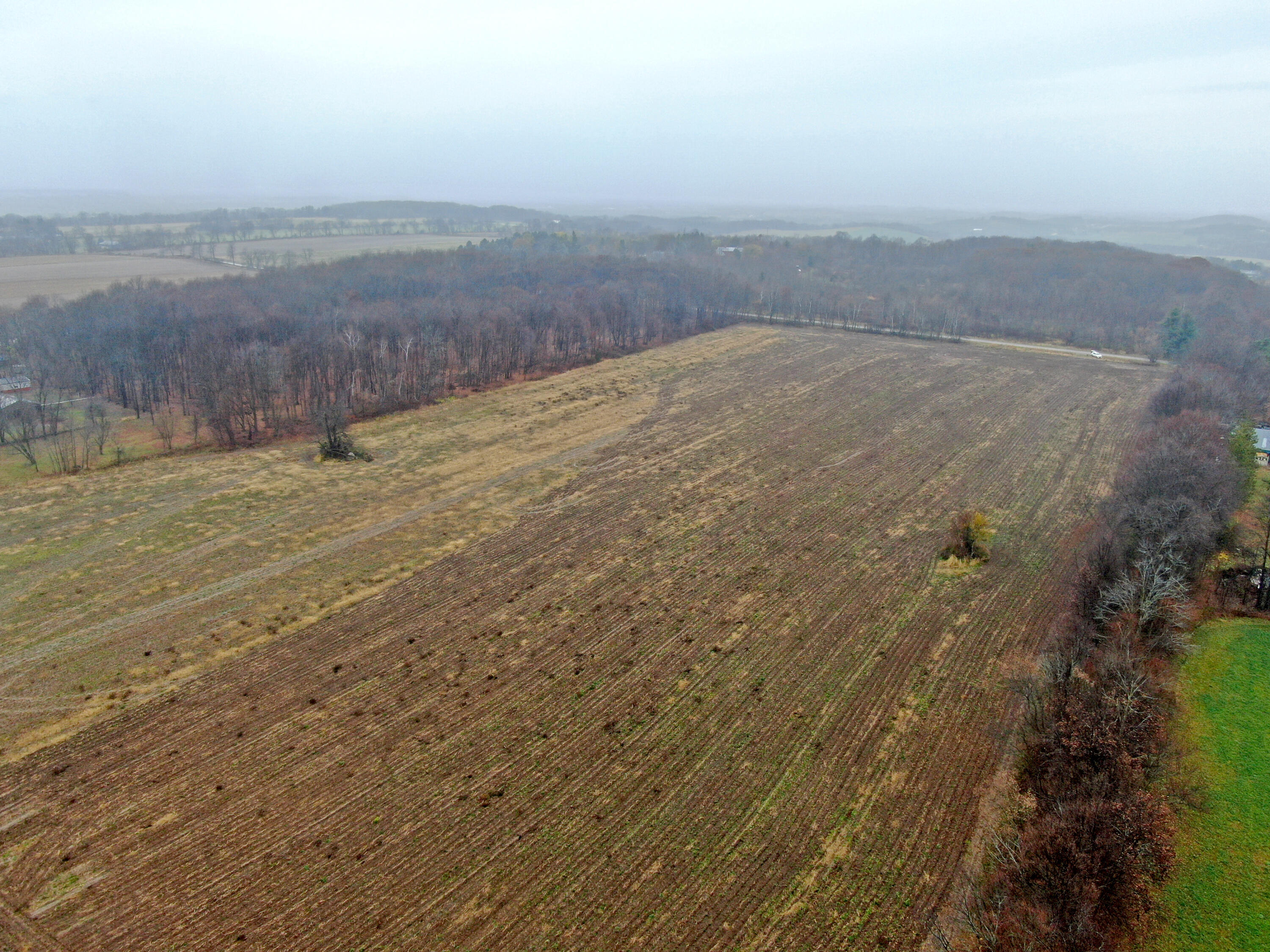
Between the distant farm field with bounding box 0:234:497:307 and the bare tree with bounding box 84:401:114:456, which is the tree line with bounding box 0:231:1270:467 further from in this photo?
the distant farm field with bounding box 0:234:497:307

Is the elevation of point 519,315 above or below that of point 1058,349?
above

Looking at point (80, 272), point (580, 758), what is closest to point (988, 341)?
point (580, 758)

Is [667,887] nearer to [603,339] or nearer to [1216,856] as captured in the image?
[1216,856]

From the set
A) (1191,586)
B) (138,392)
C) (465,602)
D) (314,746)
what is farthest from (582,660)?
(138,392)

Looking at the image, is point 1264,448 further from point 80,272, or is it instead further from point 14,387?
point 80,272

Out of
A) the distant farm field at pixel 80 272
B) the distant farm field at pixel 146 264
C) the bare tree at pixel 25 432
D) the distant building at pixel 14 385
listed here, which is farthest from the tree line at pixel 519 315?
the distant farm field at pixel 146 264

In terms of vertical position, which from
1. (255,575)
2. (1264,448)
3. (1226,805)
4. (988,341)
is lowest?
(1226,805)
